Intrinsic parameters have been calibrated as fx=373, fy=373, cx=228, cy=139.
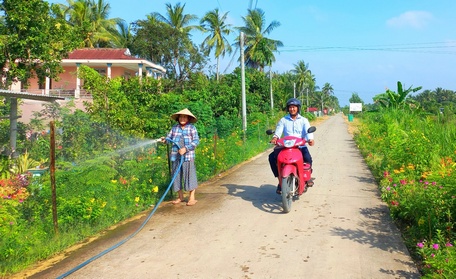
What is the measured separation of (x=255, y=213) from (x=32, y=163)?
4.63 metres

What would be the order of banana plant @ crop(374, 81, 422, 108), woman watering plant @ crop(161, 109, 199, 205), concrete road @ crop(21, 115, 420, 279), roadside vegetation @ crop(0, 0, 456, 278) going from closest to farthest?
concrete road @ crop(21, 115, 420, 279) < roadside vegetation @ crop(0, 0, 456, 278) < woman watering plant @ crop(161, 109, 199, 205) < banana plant @ crop(374, 81, 422, 108)

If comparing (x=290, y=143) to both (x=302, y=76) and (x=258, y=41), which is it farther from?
(x=302, y=76)

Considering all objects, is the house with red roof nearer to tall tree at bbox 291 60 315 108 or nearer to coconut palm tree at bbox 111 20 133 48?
coconut palm tree at bbox 111 20 133 48

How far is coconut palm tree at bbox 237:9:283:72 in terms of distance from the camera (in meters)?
36.5

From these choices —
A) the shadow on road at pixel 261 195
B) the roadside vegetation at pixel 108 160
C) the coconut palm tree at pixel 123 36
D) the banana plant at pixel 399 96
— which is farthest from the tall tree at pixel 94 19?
the shadow on road at pixel 261 195

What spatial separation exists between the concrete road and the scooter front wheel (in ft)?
0.46

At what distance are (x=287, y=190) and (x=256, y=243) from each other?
1421 millimetres

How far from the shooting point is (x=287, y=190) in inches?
223

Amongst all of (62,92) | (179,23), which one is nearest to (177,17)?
(179,23)

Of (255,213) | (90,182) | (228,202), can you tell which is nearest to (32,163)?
(90,182)

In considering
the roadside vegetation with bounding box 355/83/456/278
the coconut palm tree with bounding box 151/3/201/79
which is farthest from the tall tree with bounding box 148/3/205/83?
the roadside vegetation with bounding box 355/83/456/278

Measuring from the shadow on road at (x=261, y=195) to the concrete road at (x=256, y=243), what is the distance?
0.06 ft

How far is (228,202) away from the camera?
6.51 meters

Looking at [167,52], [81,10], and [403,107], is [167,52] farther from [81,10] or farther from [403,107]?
[403,107]
